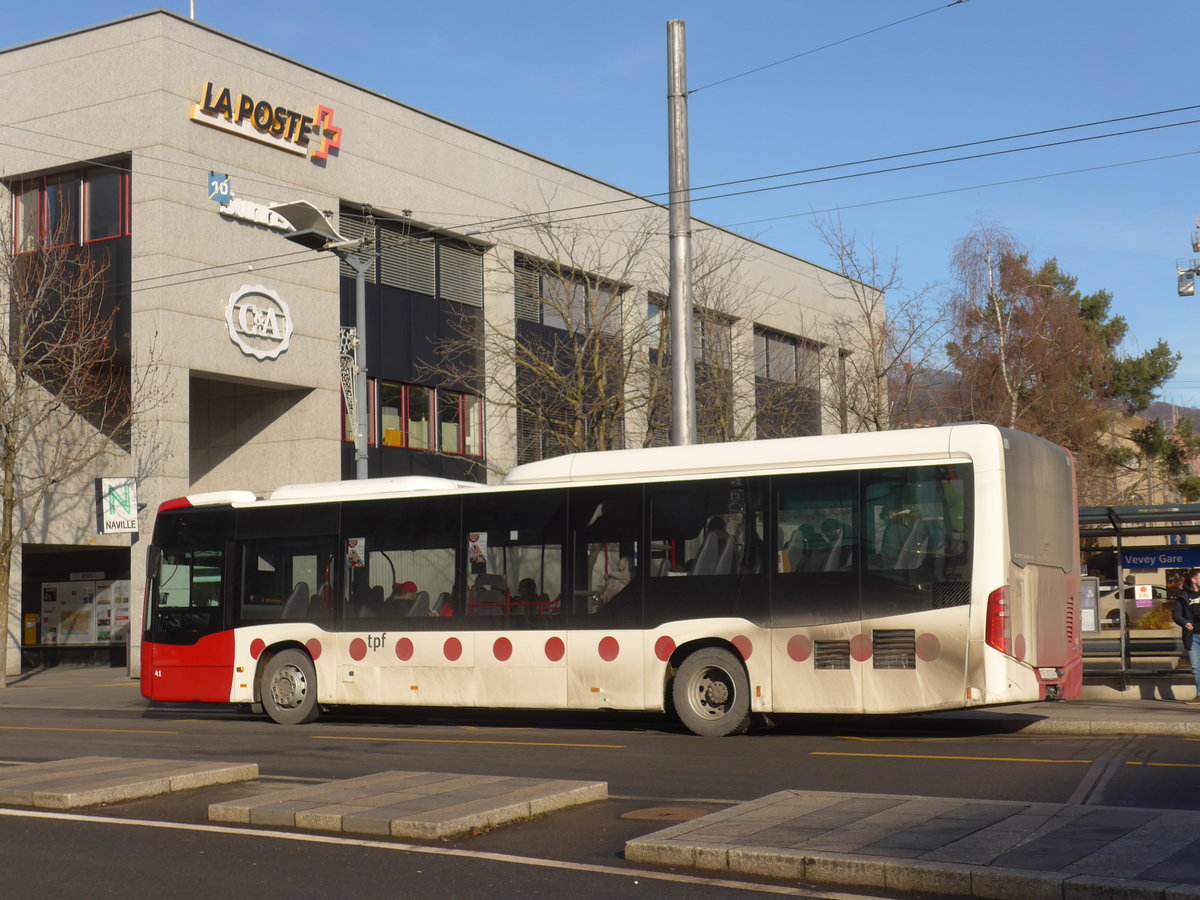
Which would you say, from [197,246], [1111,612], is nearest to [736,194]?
[197,246]

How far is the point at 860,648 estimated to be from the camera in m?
14.0

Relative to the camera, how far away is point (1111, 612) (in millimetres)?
37281

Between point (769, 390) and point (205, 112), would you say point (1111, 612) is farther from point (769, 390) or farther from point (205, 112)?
point (205, 112)

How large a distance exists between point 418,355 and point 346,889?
28.7 m

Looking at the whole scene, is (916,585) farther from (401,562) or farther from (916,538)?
(401,562)

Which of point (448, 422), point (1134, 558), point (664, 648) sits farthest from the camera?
point (448, 422)

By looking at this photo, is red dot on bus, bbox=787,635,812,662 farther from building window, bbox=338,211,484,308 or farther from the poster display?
the poster display

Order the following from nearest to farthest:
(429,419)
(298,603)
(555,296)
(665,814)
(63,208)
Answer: (665,814)
(298,603)
(63,208)
(555,296)
(429,419)

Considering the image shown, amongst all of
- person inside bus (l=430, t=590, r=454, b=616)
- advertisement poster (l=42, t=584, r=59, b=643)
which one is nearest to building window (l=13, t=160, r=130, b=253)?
advertisement poster (l=42, t=584, r=59, b=643)

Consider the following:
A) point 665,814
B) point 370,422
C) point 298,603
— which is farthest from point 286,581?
point 370,422

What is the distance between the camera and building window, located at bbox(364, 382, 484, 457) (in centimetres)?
3456

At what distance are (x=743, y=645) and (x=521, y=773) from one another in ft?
12.6

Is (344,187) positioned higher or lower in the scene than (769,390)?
higher

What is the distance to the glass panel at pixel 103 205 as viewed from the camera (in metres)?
30.2
